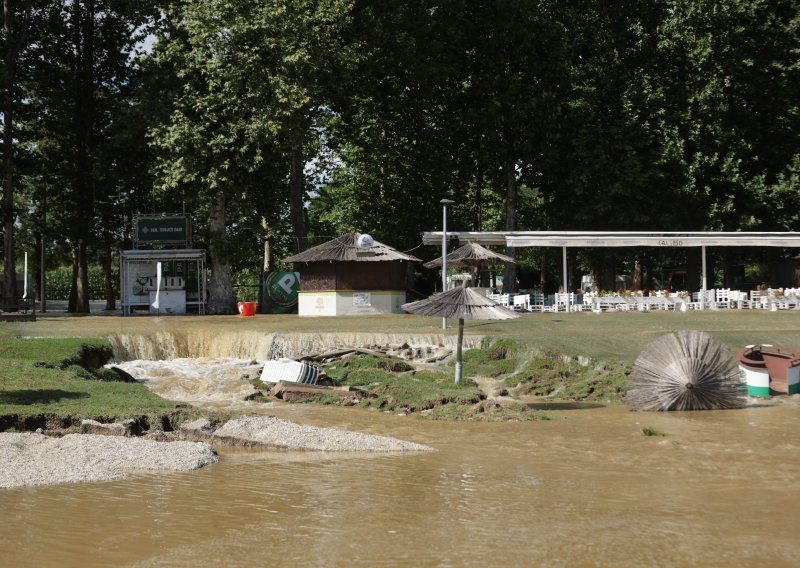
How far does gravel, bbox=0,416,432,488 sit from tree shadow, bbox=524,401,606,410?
575cm

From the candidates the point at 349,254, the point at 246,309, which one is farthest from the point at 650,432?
the point at 246,309

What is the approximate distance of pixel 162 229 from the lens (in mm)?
42844

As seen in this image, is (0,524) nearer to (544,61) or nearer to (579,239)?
(579,239)

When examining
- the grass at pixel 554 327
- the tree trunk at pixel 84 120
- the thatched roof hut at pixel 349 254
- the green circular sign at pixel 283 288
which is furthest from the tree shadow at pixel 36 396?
the tree trunk at pixel 84 120

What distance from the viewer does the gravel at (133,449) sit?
1283cm

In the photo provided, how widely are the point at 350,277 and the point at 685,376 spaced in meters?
21.7

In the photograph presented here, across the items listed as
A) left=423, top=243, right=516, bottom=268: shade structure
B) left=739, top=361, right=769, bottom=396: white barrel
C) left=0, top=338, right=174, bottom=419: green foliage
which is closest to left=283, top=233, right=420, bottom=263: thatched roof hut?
left=423, top=243, right=516, bottom=268: shade structure

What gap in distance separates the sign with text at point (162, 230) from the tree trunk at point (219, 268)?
4.12 ft

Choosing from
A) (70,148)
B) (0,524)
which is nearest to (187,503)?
(0,524)

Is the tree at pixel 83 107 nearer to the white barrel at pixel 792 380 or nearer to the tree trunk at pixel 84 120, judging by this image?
the tree trunk at pixel 84 120

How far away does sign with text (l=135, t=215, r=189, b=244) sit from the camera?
4266 cm

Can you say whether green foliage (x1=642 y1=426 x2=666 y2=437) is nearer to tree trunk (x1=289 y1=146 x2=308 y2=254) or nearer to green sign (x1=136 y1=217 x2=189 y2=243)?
green sign (x1=136 y1=217 x2=189 y2=243)

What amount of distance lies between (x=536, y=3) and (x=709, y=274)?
16889 millimetres

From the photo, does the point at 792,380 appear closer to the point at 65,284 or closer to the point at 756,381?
the point at 756,381
